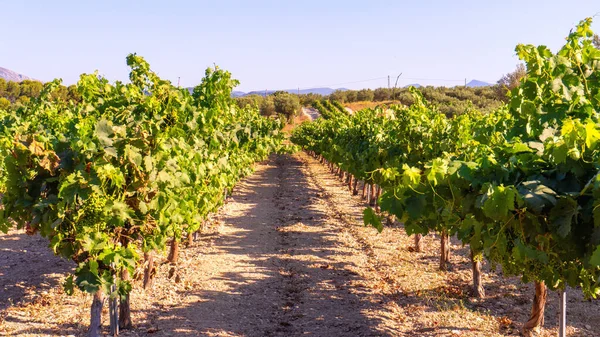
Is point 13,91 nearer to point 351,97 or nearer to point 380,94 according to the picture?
point 351,97

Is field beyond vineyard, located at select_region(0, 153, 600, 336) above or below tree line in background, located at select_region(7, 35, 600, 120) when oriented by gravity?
below

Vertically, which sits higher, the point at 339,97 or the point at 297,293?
the point at 339,97

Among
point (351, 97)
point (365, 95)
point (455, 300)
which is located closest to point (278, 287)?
point (455, 300)

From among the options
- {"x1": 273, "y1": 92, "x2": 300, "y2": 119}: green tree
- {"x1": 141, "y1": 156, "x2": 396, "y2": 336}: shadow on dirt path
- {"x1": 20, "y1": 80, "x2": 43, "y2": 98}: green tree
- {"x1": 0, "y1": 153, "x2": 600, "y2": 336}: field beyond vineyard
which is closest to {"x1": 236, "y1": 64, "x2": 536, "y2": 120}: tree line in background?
{"x1": 273, "y1": 92, "x2": 300, "y2": 119}: green tree

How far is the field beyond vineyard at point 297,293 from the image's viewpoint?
720 cm

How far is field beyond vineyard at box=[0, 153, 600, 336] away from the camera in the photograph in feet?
23.6

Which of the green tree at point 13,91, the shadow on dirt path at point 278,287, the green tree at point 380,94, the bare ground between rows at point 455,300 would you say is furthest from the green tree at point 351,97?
the bare ground between rows at point 455,300

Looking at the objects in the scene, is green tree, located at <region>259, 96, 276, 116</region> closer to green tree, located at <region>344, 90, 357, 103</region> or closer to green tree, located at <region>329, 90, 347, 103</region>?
green tree, located at <region>329, 90, 347, 103</region>

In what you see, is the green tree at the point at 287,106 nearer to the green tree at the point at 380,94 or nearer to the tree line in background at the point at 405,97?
the tree line in background at the point at 405,97

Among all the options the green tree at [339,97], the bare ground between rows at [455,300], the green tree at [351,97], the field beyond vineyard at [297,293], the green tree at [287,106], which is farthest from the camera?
the green tree at [351,97]

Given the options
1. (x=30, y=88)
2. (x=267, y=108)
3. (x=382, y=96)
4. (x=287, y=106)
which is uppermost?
(x=382, y=96)

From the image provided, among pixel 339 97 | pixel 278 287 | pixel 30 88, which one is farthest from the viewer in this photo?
pixel 339 97

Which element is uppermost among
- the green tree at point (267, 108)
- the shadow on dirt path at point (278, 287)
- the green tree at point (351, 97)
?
the green tree at point (351, 97)

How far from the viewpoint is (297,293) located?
8844 mm
